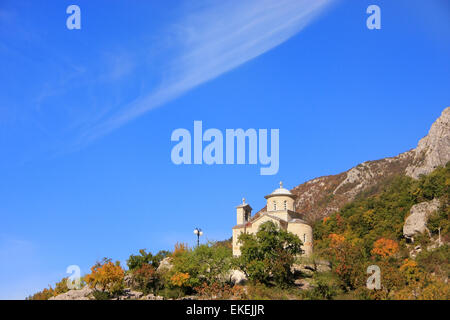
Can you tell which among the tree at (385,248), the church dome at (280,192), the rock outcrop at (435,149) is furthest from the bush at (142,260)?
the rock outcrop at (435,149)

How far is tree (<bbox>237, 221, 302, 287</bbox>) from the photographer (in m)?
40.3

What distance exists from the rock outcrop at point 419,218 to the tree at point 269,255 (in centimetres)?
2289

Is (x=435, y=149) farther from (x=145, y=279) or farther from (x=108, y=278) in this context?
(x=108, y=278)

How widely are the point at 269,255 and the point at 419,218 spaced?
28.1m

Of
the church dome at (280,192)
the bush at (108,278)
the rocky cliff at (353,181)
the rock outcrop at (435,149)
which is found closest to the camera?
the bush at (108,278)

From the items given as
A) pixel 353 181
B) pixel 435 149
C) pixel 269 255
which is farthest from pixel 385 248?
pixel 353 181

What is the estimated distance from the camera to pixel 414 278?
3722cm

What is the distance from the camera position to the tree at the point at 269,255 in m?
40.3

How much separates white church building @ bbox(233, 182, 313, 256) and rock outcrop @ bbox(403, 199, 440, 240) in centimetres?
1709

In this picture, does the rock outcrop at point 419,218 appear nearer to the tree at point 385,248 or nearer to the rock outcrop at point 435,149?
the tree at point 385,248

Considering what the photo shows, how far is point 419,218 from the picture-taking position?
198ft
